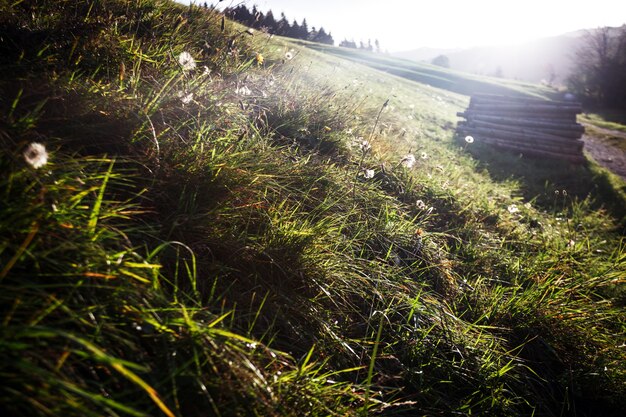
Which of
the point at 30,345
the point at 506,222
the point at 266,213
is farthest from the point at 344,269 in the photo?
the point at 506,222

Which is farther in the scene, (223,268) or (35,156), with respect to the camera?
(223,268)

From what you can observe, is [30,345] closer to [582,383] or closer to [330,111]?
[582,383]

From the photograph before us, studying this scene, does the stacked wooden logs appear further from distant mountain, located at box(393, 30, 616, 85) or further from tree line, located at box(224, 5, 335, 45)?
distant mountain, located at box(393, 30, 616, 85)

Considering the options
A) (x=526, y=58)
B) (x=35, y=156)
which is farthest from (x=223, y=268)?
(x=526, y=58)

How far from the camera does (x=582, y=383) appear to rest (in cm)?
208

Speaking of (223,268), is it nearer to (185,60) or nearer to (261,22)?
(185,60)

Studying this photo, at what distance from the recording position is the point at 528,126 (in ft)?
30.9

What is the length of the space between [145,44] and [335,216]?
2.19 metres

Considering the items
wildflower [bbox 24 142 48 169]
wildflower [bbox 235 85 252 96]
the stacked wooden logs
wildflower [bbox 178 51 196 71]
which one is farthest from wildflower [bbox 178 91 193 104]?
the stacked wooden logs

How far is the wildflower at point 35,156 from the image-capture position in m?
1.11

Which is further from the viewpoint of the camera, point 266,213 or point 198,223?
point 266,213

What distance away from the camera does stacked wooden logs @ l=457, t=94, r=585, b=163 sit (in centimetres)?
848

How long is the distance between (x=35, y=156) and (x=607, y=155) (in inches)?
560

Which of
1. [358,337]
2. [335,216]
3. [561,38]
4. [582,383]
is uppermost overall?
[561,38]
